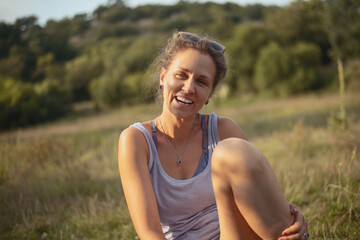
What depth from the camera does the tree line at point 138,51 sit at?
678 cm

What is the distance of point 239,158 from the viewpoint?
48.8 inches

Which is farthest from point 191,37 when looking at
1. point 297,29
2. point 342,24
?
point 297,29

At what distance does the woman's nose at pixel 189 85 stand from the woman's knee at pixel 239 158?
21.2 inches

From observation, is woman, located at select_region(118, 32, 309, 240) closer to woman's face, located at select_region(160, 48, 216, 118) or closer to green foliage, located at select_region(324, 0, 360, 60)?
woman's face, located at select_region(160, 48, 216, 118)

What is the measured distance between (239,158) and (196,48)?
33.1 inches

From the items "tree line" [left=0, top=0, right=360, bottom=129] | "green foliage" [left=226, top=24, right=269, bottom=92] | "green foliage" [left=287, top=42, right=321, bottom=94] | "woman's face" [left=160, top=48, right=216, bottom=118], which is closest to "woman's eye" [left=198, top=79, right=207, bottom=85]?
"woman's face" [left=160, top=48, right=216, bottom=118]

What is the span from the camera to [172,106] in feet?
5.99

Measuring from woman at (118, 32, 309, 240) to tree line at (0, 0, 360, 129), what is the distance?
2.68ft

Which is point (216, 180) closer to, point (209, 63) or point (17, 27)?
point (209, 63)

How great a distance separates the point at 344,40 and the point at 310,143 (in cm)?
292

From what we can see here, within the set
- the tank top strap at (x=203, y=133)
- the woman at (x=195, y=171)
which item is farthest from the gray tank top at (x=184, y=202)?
the tank top strap at (x=203, y=133)

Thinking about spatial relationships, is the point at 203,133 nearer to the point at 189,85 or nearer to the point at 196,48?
the point at 189,85

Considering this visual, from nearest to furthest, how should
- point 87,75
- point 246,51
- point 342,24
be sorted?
point 342,24
point 87,75
point 246,51

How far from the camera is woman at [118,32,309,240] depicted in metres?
1.27
